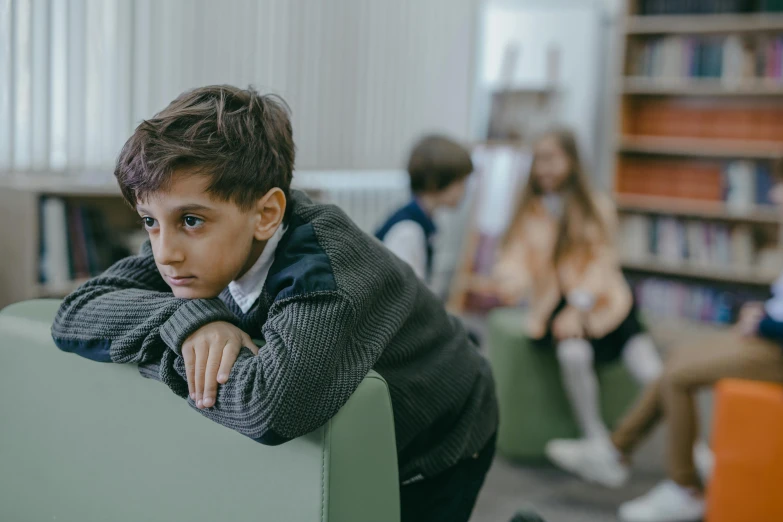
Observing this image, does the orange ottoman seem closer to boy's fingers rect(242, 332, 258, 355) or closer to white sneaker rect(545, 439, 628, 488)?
white sneaker rect(545, 439, 628, 488)

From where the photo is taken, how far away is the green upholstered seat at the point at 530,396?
2.70 meters

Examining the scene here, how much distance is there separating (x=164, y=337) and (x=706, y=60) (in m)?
4.15

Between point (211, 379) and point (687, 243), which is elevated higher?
point (211, 379)

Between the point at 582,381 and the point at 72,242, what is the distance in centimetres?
180

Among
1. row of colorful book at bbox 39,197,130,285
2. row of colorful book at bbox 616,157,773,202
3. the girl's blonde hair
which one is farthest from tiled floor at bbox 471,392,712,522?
row of colorful book at bbox 616,157,773,202

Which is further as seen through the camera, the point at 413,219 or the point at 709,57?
the point at 709,57

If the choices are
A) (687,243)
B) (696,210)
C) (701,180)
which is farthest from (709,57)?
(687,243)

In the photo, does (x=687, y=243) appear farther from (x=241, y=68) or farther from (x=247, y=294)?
(x=247, y=294)

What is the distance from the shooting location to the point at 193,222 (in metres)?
1.01

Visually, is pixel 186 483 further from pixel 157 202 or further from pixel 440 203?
pixel 440 203

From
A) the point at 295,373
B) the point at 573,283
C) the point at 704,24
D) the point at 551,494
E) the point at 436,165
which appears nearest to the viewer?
the point at 295,373

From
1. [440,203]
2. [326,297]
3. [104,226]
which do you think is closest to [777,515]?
[440,203]

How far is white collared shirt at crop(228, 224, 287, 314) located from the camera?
1.12m

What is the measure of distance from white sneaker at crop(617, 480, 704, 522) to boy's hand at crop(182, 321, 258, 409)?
1656 mm
